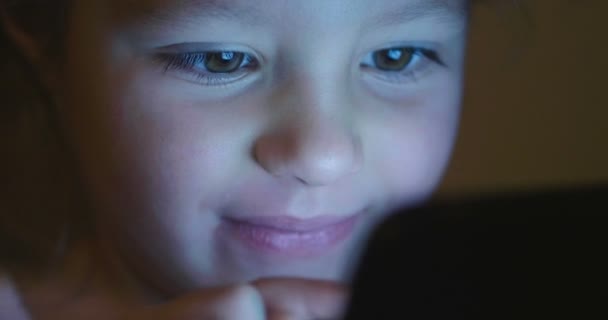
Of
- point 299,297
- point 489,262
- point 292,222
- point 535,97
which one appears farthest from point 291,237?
point 535,97

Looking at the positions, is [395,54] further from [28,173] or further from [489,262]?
[28,173]

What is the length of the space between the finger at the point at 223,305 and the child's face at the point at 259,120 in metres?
0.11

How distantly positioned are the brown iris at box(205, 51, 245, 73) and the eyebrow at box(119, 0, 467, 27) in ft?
0.15

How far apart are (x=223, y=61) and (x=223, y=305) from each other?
0.60ft

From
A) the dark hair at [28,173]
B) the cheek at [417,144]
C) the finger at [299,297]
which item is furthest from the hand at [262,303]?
the dark hair at [28,173]

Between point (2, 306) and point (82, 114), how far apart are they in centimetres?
21

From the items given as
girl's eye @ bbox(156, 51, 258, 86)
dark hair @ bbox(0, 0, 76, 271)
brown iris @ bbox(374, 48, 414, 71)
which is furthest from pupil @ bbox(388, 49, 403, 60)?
dark hair @ bbox(0, 0, 76, 271)

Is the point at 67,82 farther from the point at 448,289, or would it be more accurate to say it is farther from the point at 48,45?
the point at 448,289

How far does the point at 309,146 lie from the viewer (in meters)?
0.48

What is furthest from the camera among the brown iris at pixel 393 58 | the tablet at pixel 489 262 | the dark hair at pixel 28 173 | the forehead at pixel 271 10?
the dark hair at pixel 28 173

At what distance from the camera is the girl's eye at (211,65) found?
1.65 ft

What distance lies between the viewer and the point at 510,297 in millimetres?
319

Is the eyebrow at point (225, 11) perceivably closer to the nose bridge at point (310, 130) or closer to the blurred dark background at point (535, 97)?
the nose bridge at point (310, 130)

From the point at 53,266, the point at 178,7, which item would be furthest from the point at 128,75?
the point at 53,266
